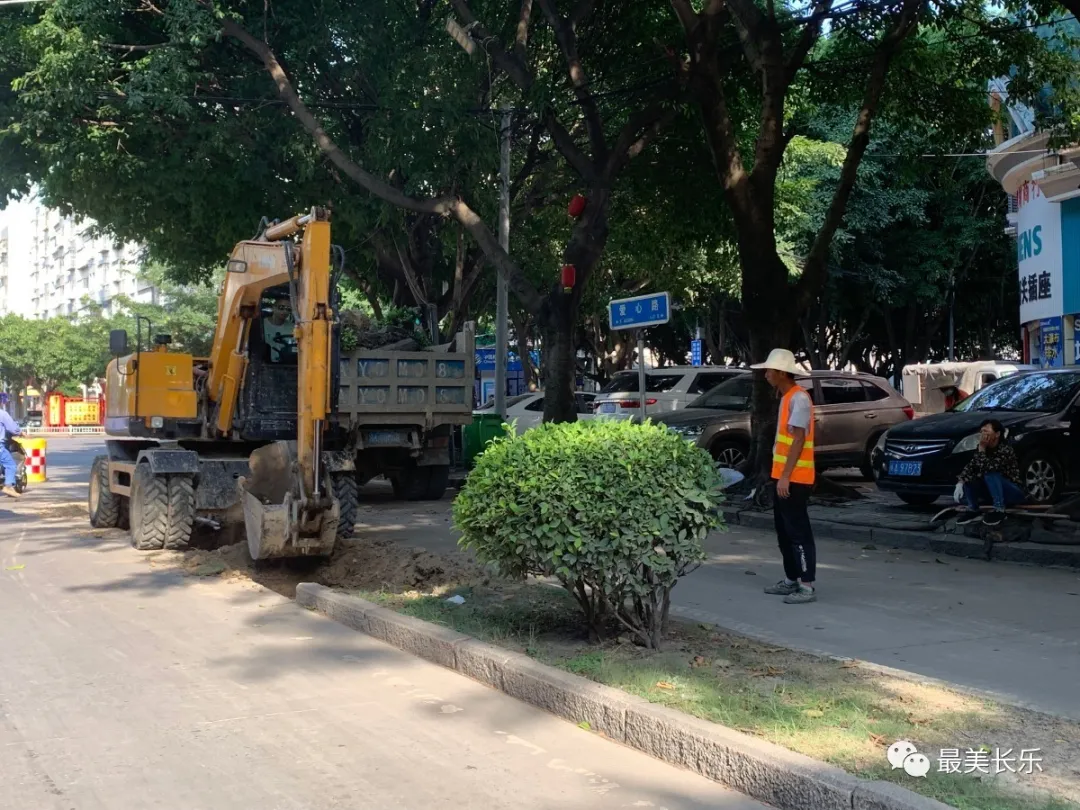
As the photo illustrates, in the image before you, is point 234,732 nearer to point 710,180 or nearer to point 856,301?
point 710,180

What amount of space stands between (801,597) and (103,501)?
8.88 metres

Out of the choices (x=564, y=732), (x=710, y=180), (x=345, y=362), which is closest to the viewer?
(x=564, y=732)

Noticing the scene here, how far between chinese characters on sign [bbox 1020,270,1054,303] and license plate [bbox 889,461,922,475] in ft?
43.7

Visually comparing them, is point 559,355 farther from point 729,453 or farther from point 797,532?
point 797,532

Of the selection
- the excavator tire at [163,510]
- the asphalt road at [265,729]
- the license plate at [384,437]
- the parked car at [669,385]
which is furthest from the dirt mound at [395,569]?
the parked car at [669,385]

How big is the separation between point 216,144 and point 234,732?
42.1 ft

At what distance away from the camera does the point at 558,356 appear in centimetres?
1542

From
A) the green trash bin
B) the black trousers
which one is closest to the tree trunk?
the green trash bin

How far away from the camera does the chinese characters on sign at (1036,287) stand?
2370 cm

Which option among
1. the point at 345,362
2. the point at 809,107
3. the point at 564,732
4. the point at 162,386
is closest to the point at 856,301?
the point at 809,107

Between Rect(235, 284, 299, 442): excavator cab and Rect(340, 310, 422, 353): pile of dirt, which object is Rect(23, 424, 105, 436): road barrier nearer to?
Rect(340, 310, 422, 353): pile of dirt

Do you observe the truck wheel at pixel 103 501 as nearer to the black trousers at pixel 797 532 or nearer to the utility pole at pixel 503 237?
the utility pole at pixel 503 237

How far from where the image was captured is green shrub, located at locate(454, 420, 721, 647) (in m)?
5.87

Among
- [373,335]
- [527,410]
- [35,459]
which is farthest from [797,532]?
[35,459]
